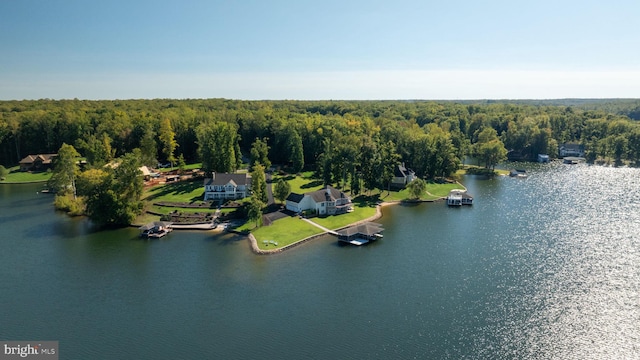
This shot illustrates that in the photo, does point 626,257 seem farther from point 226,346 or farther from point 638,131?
point 638,131

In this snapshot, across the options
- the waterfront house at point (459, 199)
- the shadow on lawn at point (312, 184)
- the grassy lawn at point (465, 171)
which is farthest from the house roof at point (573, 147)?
the shadow on lawn at point (312, 184)

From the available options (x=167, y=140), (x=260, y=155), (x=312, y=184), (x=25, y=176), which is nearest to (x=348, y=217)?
(x=312, y=184)

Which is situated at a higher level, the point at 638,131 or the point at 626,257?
the point at 638,131

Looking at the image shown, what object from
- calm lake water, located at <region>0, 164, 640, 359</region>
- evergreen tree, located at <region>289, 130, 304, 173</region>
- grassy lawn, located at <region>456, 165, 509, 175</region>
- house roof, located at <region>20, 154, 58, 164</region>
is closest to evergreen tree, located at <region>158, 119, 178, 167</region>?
house roof, located at <region>20, 154, 58, 164</region>

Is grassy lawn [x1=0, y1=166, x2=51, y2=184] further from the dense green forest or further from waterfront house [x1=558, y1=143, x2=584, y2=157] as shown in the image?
waterfront house [x1=558, y1=143, x2=584, y2=157]

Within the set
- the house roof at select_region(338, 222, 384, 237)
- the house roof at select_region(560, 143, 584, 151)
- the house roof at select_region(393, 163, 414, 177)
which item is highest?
the house roof at select_region(560, 143, 584, 151)

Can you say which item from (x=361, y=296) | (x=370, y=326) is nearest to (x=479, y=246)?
(x=361, y=296)

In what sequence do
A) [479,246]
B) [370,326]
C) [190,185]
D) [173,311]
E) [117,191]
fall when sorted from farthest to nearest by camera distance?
[190,185]
[117,191]
[479,246]
[173,311]
[370,326]
